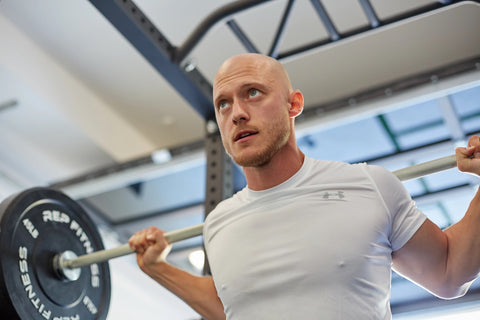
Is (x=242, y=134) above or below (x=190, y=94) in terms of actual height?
above

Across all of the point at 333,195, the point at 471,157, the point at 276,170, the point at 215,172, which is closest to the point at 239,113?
the point at 276,170

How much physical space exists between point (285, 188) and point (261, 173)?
7cm

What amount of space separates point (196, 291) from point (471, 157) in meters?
0.74

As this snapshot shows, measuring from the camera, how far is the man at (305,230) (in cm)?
112

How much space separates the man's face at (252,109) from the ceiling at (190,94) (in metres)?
1.11

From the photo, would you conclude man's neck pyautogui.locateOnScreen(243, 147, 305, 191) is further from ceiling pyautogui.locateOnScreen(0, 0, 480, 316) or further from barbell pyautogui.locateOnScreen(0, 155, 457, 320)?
ceiling pyautogui.locateOnScreen(0, 0, 480, 316)

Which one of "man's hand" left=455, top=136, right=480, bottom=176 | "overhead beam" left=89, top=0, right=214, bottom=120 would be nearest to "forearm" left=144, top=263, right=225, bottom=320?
"man's hand" left=455, top=136, right=480, bottom=176

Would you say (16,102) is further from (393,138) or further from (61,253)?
(393,138)

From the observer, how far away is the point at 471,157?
127 centimetres

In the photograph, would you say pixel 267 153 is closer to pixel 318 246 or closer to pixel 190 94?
pixel 318 246

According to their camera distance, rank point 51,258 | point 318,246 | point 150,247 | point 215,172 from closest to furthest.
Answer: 1. point 318,246
2. point 150,247
3. point 51,258
4. point 215,172

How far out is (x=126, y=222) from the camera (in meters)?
4.52

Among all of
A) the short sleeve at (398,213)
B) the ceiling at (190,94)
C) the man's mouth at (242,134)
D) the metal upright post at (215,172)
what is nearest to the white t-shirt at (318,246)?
the short sleeve at (398,213)

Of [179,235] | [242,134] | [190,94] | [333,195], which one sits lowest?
[190,94]
